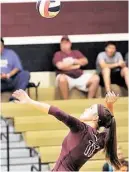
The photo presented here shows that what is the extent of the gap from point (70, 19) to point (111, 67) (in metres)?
1.08

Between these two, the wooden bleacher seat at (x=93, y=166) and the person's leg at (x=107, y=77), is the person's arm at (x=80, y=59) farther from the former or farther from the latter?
the wooden bleacher seat at (x=93, y=166)

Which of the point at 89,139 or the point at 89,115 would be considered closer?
the point at 89,115

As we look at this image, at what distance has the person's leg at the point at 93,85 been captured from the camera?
9.71 m

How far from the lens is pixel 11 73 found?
370 inches

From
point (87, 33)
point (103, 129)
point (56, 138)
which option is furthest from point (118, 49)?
point (103, 129)

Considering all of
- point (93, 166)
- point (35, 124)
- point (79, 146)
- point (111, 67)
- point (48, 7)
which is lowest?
point (93, 166)

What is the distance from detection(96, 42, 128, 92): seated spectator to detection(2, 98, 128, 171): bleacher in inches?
23.3

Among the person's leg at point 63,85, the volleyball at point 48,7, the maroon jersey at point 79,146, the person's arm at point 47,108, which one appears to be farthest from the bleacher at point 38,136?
the person's arm at point 47,108

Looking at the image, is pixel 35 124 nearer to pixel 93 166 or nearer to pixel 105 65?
pixel 93 166

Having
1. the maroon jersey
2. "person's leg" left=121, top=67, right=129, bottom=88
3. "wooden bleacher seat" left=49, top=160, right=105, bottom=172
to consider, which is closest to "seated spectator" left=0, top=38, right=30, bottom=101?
"person's leg" left=121, top=67, right=129, bottom=88

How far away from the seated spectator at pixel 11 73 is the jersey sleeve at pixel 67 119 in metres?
3.97

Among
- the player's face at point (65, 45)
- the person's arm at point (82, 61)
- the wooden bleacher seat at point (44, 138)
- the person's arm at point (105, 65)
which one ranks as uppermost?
the player's face at point (65, 45)

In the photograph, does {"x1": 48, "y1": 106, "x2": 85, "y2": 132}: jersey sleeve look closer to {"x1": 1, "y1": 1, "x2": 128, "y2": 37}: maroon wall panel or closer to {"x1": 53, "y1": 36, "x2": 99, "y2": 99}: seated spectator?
{"x1": 53, "y1": 36, "x2": 99, "y2": 99}: seated spectator

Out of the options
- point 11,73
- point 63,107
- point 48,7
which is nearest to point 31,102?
point 48,7
